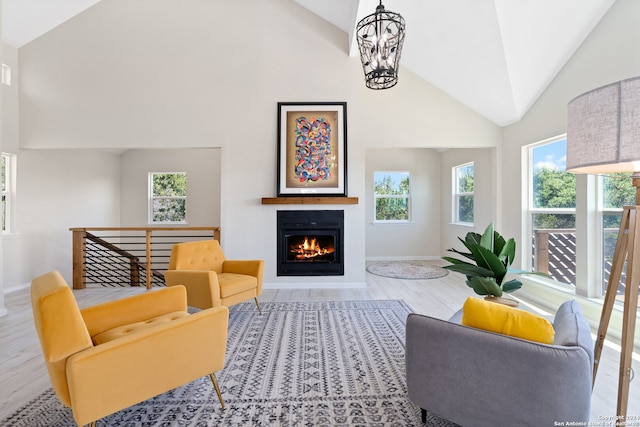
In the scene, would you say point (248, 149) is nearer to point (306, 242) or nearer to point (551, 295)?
point (306, 242)

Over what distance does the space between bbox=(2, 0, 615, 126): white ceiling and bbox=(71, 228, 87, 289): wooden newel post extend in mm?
2843

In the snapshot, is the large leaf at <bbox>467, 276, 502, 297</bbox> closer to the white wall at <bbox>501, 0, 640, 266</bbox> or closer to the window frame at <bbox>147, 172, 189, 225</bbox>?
the white wall at <bbox>501, 0, 640, 266</bbox>

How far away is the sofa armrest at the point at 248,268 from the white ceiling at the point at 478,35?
126 inches

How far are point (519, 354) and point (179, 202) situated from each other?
6945 millimetres

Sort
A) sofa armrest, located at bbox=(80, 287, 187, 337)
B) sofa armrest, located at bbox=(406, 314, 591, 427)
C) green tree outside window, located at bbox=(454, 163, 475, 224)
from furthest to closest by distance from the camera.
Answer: green tree outside window, located at bbox=(454, 163, 475, 224) → sofa armrest, located at bbox=(80, 287, 187, 337) → sofa armrest, located at bbox=(406, 314, 591, 427)

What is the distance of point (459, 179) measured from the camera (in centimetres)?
661

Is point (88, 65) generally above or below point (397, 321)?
above

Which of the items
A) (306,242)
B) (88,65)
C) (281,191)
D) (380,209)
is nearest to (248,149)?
(281,191)

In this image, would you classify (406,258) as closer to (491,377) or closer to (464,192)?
(464,192)

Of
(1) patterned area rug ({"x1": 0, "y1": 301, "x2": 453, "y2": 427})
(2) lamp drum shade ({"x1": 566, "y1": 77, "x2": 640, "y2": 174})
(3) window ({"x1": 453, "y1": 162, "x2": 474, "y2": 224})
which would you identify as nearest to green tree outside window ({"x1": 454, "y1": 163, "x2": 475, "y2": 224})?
(3) window ({"x1": 453, "y1": 162, "x2": 474, "y2": 224})

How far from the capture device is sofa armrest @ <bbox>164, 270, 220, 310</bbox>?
2998 mm

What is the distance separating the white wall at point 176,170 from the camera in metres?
6.89

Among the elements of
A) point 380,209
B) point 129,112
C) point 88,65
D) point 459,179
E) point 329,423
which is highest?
point 88,65

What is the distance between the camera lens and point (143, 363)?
1.53 metres
